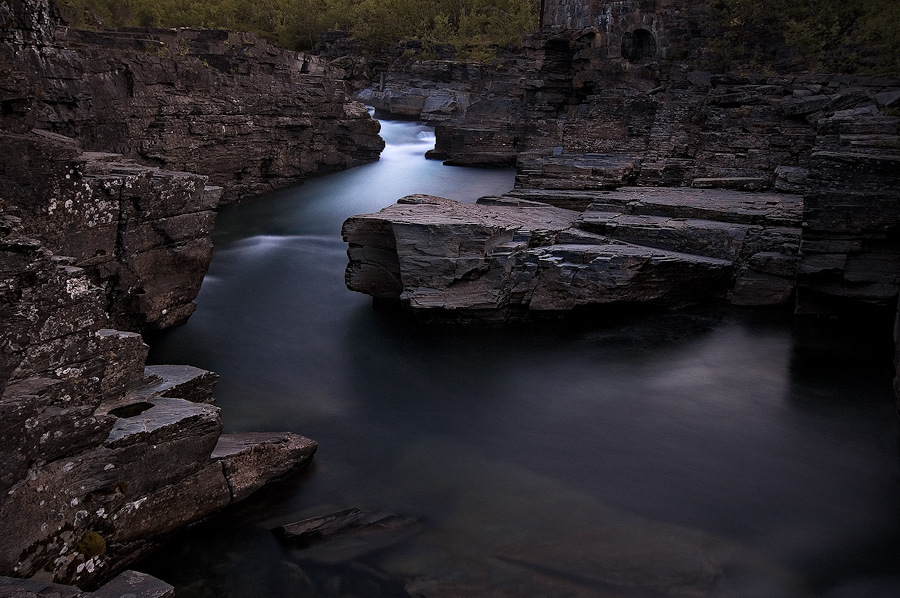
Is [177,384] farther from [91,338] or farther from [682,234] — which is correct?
[682,234]

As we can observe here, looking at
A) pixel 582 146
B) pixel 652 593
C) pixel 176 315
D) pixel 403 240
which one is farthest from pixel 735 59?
pixel 652 593

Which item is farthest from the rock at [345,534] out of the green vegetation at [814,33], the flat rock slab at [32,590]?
the green vegetation at [814,33]

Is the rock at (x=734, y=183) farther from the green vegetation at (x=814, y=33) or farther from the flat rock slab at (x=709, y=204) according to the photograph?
the green vegetation at (x=814, y=33)

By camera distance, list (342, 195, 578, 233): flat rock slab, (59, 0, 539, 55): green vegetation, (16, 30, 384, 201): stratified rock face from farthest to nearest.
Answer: (59, 0, 539, 55): green vegetation, (16, 30, 384, 201): stratified rock face, (342, 195, 578, 233): flat rock slab

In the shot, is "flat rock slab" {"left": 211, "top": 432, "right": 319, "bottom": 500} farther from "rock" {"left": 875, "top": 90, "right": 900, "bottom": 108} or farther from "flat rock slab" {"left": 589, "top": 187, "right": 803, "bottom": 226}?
"rock" {"left": 875, "top": 90, "right": 900, "bottom": 108}

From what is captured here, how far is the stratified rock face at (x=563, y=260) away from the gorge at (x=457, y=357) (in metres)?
0.05

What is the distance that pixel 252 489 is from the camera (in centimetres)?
679

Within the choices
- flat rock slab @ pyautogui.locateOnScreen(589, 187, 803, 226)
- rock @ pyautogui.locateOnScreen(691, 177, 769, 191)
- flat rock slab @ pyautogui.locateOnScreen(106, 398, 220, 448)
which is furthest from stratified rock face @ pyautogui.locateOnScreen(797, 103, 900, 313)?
flat rock slab @ pyautogui.locateOnScreen(106, 398, 220, 448)

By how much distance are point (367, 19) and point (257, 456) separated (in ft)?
116

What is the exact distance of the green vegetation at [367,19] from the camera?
36.8m

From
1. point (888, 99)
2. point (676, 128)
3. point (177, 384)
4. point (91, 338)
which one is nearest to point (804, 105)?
point (888, 99)

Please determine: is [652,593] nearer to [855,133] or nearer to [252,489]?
[252,489]

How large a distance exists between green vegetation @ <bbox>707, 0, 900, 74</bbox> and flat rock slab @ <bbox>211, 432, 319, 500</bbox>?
17349mm

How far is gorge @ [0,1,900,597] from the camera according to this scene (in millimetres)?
5805
